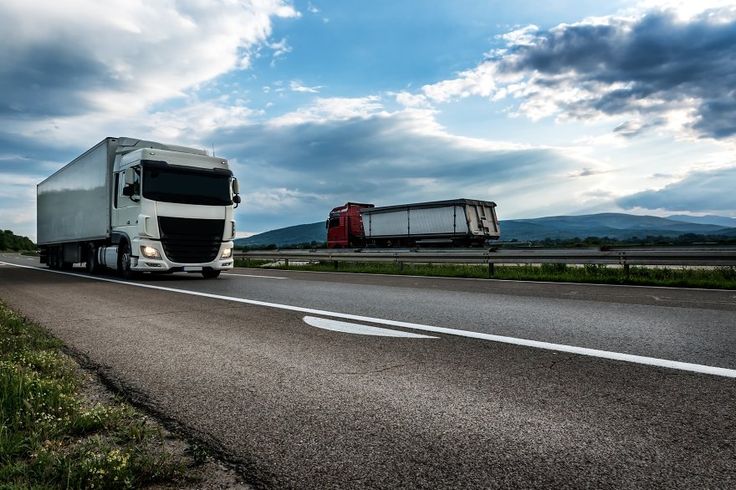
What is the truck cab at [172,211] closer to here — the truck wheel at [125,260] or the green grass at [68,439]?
the truck wheel at [125,260]

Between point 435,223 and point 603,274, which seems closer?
point 603,274

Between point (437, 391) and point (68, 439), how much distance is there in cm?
227

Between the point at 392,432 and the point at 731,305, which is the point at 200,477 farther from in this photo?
the point at 731,305

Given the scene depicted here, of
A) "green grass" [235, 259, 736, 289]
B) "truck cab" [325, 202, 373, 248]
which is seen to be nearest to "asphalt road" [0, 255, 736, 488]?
"green grass" [235, 259, 736, 289]

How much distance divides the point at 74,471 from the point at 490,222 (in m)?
33.6

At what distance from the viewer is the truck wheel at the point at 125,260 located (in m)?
14.8

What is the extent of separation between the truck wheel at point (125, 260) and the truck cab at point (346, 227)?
25.9 meters

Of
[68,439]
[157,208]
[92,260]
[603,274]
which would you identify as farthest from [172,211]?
[603,274]

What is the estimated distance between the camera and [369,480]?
229 cm

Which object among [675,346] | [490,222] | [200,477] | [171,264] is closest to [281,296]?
Result: [171,264]

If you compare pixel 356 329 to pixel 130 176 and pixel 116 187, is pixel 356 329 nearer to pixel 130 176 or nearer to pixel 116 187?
pixel 130 176

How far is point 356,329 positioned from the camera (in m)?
6.12

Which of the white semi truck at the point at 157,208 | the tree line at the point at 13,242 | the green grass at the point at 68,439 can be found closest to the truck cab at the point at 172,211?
the white semi truck at the point at 157,208

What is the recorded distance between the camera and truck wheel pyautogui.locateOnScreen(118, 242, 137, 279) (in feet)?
48.5
